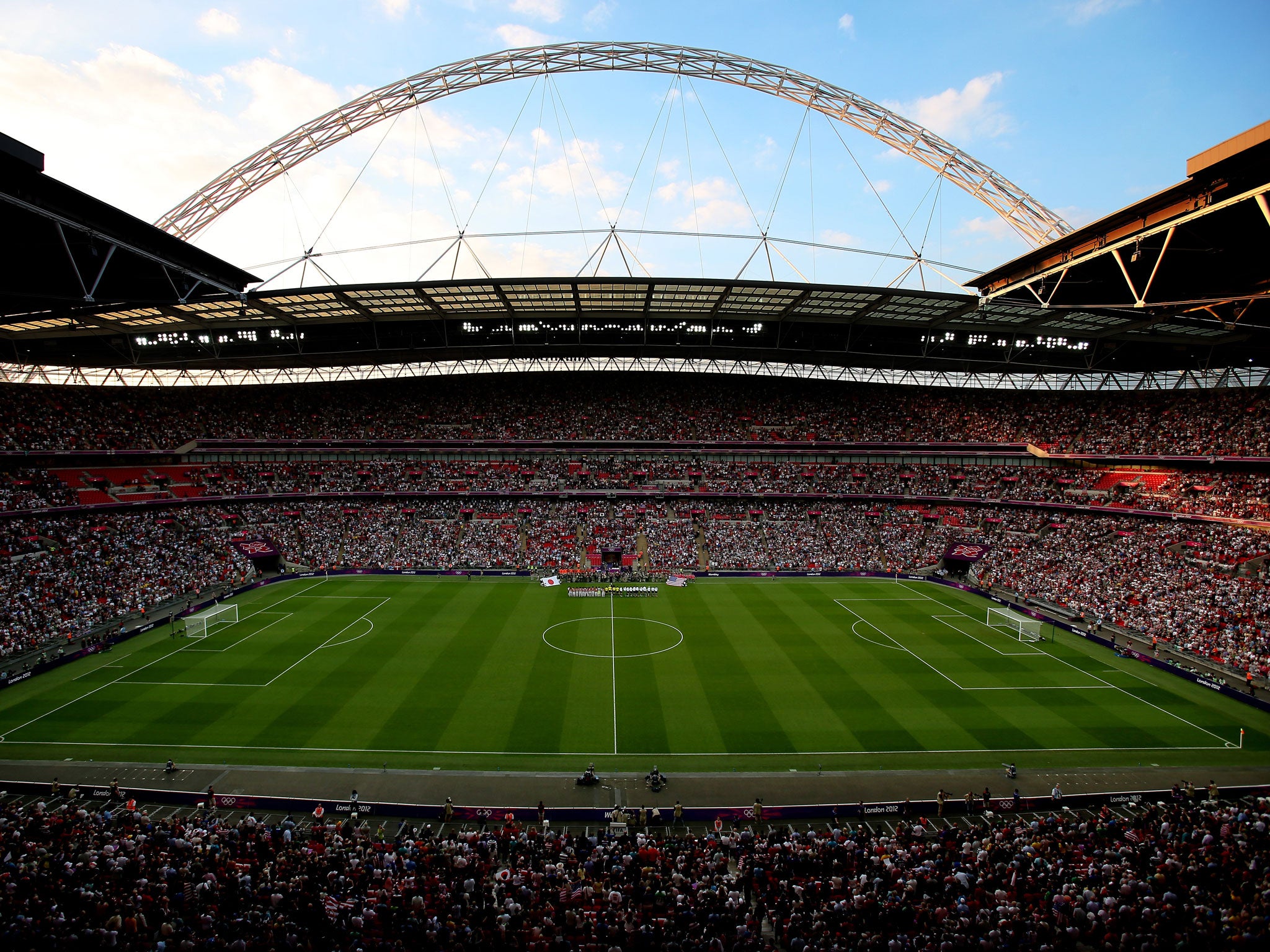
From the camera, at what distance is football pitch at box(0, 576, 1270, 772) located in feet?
Answer: 71.1

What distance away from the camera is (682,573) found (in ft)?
157

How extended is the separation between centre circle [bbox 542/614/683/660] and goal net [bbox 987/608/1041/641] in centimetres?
1901

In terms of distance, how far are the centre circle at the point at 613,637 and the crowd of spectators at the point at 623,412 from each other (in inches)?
1114

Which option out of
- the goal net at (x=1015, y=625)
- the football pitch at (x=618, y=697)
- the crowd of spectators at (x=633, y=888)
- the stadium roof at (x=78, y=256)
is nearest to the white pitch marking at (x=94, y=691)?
the football pitch at (x=618, y=697)

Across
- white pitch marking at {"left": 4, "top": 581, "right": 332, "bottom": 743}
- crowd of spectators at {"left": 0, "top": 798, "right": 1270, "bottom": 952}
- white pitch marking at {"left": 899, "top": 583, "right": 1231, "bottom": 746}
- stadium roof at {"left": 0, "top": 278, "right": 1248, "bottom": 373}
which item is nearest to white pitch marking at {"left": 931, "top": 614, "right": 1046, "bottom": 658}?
white pitch marking at {"left": 899, "top": 583, "right": 1231, "bottom": 746}

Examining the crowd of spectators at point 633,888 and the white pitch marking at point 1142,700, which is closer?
the crowd of spectators at point 633,888

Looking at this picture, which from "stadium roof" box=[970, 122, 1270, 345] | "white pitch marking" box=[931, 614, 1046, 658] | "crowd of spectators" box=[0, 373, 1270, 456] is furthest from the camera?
"crowd of spectators" box=[0, 373, 1270, 456]

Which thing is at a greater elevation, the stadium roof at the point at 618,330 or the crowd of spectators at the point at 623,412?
the stadium roof at the point at 618,330

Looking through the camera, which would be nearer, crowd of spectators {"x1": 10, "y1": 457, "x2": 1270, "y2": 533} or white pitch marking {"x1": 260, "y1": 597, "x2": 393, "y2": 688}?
white pitch marking {"x1": 260, "y1": 597, "x2": 393, "y2": 688}

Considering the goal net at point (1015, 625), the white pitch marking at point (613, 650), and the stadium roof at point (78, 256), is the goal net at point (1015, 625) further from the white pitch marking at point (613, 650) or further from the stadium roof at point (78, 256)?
the stadium roof at point (78, 256)

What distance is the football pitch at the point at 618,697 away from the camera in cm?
2167

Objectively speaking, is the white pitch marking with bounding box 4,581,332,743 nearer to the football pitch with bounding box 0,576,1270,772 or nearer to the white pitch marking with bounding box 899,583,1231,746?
the football pitch with bounding box 0,576,1270,772

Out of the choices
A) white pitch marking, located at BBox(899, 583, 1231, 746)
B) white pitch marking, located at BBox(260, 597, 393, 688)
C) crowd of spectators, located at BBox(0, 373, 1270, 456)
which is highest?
Answer: crowd of spectators, located at BBox(0, 373, 1270, 456)

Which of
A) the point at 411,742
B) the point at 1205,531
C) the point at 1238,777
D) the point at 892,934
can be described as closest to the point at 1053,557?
the point at 1205,531
